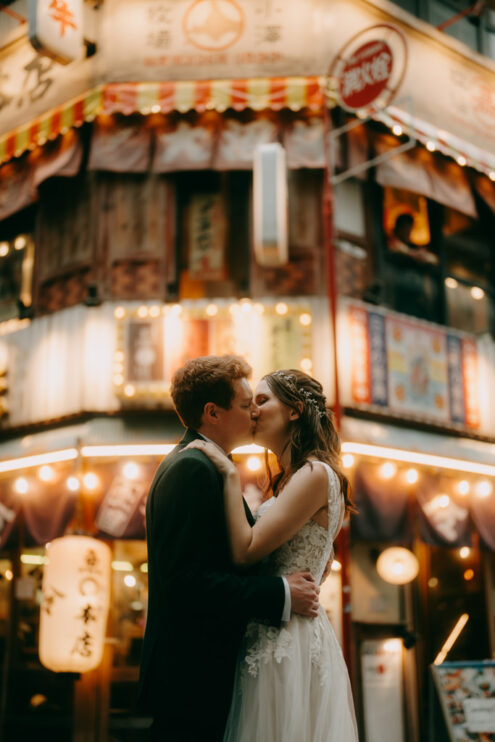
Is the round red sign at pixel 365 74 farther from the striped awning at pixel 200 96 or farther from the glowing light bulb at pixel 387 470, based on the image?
the glowing light bulb at pixel 387 470

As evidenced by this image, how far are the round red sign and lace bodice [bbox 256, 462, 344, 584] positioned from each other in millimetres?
7372

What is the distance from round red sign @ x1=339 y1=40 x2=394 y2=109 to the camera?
9750mm

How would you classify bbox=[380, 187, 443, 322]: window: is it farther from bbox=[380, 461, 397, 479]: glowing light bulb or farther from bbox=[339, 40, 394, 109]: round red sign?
bbox=[380, 461, 397, 479]: glowing light bulb

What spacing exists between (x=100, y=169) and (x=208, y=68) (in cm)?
204

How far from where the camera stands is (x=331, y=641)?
359 cm

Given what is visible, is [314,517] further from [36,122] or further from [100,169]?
[36,122]

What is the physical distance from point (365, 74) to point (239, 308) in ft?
10.9

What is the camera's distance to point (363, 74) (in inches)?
393

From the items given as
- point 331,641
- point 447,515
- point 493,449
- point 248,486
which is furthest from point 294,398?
point 493,449

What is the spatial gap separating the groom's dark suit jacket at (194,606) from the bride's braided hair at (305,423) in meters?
0.57

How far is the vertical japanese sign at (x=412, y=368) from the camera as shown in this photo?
9.94 metres

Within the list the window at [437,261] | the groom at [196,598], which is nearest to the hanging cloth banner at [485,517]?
the window at [437,261]

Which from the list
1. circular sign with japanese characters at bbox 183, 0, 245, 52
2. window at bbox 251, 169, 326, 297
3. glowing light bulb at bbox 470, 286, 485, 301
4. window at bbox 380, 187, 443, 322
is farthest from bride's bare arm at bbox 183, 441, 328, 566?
glowing light bulb at bbox 470, 286, 485, 301

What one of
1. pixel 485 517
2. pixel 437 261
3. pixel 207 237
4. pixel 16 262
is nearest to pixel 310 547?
pixel 207 237
